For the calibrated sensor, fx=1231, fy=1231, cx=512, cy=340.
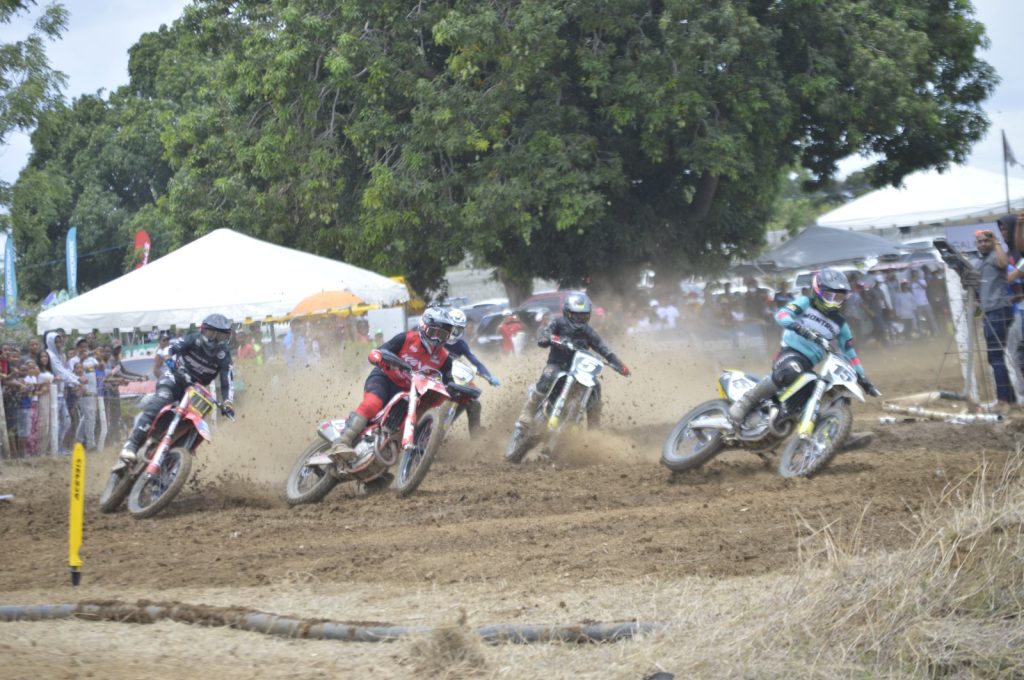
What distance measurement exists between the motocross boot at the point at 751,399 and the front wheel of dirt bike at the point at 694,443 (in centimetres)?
15

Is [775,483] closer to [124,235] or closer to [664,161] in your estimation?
[664,161]

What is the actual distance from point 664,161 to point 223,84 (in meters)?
10.2

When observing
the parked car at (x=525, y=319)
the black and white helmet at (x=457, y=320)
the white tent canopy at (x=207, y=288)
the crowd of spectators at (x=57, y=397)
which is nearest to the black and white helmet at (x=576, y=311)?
the black and white helmet at (x=457, y=320)

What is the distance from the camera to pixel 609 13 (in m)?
23.4

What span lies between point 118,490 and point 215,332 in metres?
1.75

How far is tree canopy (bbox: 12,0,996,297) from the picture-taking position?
2339cm

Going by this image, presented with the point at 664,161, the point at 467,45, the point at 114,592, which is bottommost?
the point at 114,592

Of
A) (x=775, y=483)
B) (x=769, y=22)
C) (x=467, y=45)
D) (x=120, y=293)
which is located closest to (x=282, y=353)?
(x=120, y=293)

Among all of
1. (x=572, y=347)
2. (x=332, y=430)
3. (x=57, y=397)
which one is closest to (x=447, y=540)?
(x=332, y=430)

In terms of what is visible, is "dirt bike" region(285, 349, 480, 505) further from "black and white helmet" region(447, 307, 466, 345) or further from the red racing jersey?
"black and white helmet" region(447, 307, 466, 345)

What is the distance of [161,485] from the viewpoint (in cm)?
1156

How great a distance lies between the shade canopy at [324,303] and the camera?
19.6 metres

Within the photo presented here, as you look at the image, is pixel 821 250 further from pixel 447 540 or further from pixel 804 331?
pixel 447 540

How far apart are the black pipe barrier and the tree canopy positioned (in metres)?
16.9
